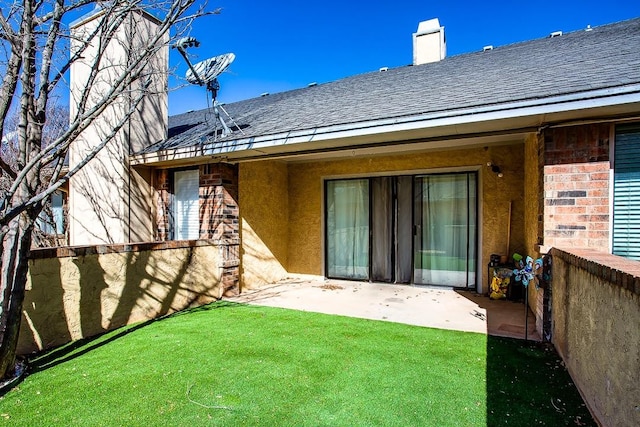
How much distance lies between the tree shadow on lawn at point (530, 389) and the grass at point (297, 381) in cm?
1

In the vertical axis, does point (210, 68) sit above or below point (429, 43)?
below

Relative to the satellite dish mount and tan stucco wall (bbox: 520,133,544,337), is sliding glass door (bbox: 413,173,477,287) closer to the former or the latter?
tan stucco wall (bbox: 520,133,544,337)

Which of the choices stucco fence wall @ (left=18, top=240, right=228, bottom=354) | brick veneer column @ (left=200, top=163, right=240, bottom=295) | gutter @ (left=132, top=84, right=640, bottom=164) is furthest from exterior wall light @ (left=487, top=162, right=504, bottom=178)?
stucco fence wall @ (left=18, top=240, right=228, bottom=354)

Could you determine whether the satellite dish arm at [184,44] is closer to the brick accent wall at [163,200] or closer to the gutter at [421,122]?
the gutter at [421,122]

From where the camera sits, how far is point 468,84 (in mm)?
5453

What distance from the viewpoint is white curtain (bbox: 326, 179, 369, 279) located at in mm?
7801

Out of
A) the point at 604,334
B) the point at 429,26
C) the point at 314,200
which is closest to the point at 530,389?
the point at 604,334

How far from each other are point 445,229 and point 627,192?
3.33m

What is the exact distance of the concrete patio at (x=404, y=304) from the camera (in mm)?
4742

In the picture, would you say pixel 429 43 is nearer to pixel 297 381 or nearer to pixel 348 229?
pixel 348 229

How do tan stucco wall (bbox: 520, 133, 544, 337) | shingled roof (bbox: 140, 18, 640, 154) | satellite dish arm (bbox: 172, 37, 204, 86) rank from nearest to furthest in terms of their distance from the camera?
shingled roof (bbox: 140, 18, 640, 154)
tan stucco wall (bbox: 520, 133, 544, 337)
satellite dish arm (bbox: 172, 37, 204, 86)

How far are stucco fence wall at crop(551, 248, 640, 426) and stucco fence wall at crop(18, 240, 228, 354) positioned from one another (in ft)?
17.6

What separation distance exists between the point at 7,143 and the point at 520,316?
11556 mm

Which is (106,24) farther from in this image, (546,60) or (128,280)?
(546,60)
